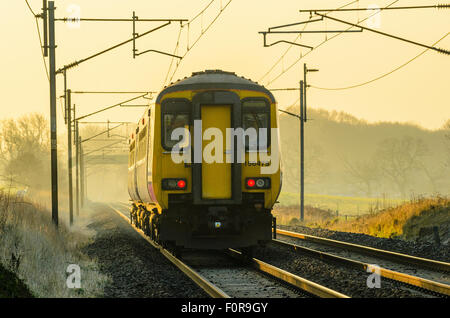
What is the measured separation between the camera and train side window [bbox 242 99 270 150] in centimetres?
1354

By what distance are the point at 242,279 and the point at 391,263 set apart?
3807mm

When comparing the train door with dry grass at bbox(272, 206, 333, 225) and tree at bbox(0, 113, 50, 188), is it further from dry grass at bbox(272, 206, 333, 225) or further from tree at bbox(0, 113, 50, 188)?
tree at bbox(0, 113, 50, 188)

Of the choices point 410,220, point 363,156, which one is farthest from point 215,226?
point 363,156

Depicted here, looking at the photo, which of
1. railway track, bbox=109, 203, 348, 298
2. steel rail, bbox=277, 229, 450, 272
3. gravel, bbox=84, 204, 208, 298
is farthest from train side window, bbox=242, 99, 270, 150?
steel rail, bbox=277, 229, 450, 272

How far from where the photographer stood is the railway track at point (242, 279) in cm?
989

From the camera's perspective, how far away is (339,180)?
11400 cm

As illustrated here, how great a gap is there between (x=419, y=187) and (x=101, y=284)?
323 ft

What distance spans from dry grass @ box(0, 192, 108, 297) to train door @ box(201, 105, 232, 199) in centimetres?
277

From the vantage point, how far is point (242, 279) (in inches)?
460

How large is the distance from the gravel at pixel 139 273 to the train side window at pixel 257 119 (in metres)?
3.01

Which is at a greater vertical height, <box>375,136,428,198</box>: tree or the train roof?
the train roof

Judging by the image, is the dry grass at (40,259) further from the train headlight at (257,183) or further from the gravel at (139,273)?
the train headlight at (257,183)
